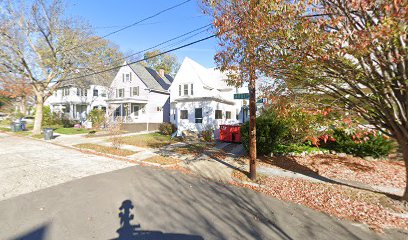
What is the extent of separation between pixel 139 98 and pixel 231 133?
15.7 meters

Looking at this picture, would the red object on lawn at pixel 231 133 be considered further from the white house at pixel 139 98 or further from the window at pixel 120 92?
the window at pixel 120 92

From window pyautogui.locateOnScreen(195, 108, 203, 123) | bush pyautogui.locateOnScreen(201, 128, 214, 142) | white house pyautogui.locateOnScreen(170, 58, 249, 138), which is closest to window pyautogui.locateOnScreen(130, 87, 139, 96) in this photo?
white house pyautogui.locateOnScreen(170, 58, 249, 138)

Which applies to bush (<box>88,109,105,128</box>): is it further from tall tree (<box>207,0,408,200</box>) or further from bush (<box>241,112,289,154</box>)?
tall tree (<box>207,0,408,200</box>)

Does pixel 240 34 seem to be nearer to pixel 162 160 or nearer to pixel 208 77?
pixel 162 160

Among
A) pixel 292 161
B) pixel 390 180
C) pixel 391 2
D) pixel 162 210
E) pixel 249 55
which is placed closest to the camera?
pixel 391 2

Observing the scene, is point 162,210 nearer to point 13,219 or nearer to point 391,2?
point 13,219

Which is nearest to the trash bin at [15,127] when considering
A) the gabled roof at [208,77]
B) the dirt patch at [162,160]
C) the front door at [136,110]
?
the front door at [136,110]

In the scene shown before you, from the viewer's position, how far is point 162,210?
425 cm

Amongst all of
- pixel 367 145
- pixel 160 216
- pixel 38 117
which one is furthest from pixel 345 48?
pixel 38 117

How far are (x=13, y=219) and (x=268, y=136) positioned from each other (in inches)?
359

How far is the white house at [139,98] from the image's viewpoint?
2447cm

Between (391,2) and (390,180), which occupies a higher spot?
(391,2)

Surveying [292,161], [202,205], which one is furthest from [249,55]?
[292,161]

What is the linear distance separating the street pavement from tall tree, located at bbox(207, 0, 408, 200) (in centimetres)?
299
